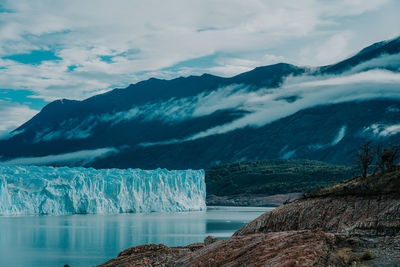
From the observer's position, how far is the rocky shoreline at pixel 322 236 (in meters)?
14.4

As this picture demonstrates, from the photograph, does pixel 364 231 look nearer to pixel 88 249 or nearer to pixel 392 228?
pixel 392 228

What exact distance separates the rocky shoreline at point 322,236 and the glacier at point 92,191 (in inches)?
2662

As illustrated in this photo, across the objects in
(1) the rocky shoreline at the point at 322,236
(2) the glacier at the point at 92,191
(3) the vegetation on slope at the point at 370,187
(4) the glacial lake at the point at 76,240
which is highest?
(3) the vegetation on slope at the point at 370,187

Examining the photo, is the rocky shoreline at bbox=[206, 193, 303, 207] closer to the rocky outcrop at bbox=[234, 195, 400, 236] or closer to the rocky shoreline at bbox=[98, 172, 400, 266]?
the rocky shoreline at bbox=[98, 172, 400, 266]

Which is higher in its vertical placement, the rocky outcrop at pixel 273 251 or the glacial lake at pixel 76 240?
the rocky outcrop at pixel 273 251

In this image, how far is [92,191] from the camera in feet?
314

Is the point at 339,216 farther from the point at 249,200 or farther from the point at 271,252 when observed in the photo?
the point at 249,200

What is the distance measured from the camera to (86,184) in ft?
310

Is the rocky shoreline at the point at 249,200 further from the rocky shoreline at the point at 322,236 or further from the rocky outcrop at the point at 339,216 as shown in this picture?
the rocky outcrop at the point at 339,216

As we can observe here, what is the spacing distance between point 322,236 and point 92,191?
82.6 m

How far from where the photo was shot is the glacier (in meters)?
88.6

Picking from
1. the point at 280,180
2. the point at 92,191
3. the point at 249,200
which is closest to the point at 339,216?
the point at 92,191

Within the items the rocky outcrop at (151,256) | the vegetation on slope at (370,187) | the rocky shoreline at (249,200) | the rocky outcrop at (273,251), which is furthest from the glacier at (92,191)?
the rocky outcrop at (273,251)

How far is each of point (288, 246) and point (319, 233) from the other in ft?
3.14
